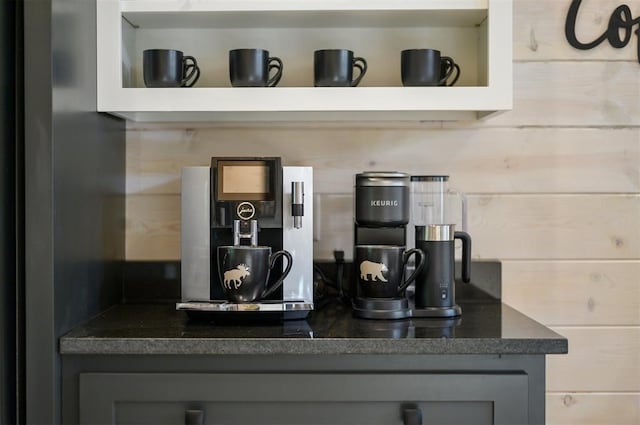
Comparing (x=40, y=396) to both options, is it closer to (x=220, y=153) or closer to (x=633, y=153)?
(x=220, y=153)

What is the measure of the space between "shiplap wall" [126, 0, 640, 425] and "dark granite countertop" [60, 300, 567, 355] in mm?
415

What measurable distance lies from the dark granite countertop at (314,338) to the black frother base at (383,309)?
0.03 meters

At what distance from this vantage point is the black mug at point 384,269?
Result: 1.52 meters

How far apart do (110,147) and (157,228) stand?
0.85 feet

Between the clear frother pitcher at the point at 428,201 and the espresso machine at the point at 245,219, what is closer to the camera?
the espresso machine at the point at 245,219

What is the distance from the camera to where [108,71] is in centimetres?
159

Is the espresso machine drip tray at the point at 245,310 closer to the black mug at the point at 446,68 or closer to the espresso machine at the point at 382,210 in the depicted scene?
the espresso machine at the point at 382,210

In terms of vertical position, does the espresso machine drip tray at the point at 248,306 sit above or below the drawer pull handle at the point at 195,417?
above

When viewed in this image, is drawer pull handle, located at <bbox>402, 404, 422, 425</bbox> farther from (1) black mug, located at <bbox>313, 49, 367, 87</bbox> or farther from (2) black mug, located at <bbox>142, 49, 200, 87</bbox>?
(2) black mug, located at <bbox>142, 49, 200, 87</bbox>

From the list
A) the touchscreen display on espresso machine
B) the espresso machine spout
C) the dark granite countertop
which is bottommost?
the dark granite countertop

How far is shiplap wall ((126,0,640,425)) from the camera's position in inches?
72.3

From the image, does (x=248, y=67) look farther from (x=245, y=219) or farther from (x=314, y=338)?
(x=314, y=338)

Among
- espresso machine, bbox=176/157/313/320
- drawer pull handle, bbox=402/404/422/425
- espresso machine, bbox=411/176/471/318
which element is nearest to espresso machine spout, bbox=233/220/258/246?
espresso machine, bbox=176/157/313/320

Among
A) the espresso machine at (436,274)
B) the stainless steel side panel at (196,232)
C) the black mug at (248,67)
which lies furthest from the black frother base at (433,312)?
the black mug at (248,67)
